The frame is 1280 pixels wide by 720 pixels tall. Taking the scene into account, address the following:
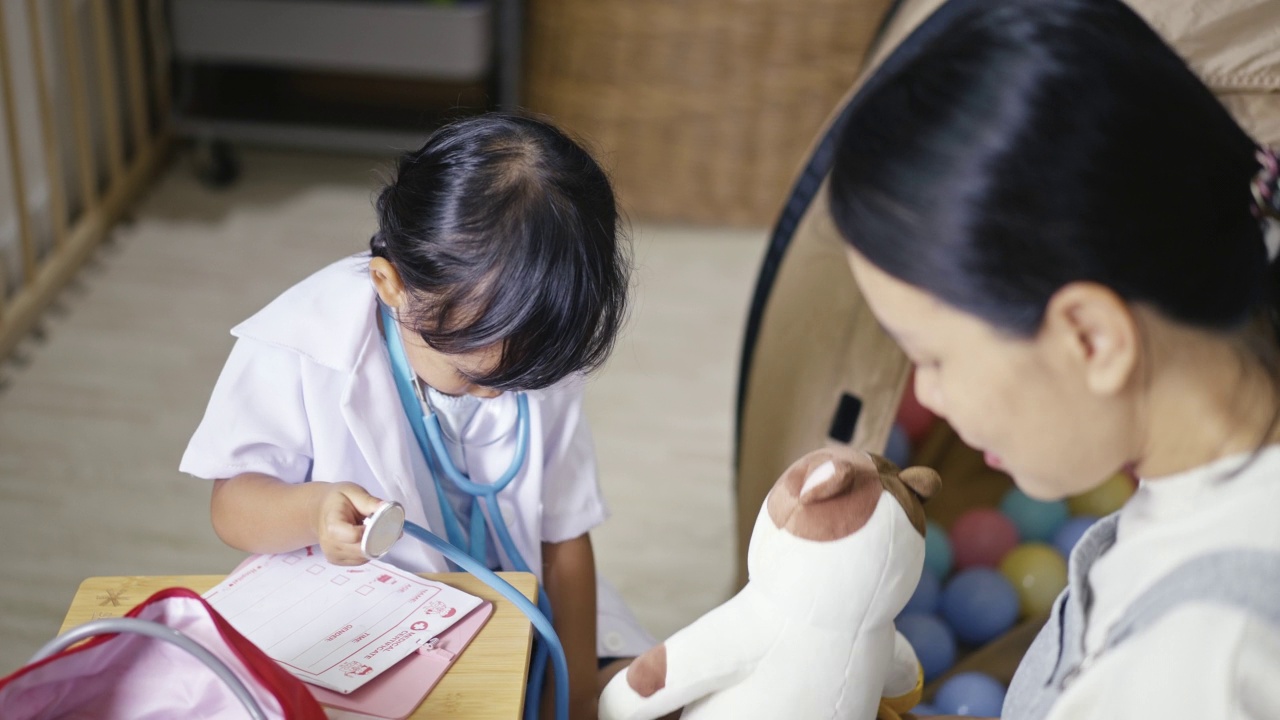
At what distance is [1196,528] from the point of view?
0.63 m

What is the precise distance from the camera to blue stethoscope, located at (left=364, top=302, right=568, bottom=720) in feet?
2.63

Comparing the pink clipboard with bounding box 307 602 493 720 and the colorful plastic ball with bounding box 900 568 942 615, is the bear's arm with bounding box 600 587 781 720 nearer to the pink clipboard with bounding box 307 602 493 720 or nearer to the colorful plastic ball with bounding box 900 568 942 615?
the pink clipboard with bounding box 307 602 493 720

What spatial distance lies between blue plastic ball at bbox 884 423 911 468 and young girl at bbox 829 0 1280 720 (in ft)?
3.20

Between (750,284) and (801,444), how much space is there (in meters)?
1.08

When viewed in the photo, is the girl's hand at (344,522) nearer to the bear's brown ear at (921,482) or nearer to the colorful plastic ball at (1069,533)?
the bear's brown ear at (921,482)

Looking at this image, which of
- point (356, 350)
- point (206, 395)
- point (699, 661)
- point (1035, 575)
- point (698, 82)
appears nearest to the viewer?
point (699, 661)

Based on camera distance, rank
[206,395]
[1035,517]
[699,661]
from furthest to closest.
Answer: [206,395], [1035,517], [699,661]

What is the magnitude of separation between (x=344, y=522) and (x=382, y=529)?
4cm

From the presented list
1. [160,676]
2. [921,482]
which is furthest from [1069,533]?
[160,676]

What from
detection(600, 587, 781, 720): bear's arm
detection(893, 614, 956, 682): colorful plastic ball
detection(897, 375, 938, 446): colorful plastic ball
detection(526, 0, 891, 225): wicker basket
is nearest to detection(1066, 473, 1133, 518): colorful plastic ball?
detection(897, 375, 938, 446): colorful plastic ball

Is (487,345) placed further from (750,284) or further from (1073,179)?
(750,284)

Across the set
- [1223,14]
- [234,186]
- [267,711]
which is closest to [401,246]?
[267,711]

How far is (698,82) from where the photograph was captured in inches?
91.3

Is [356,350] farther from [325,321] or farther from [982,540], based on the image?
[982,540]
